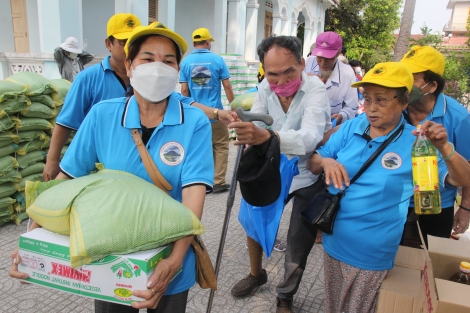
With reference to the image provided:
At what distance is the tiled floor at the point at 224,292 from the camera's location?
286cm

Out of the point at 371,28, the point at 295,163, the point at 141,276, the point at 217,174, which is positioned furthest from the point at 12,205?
the point at 371,28

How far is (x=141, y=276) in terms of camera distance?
4.17 feet

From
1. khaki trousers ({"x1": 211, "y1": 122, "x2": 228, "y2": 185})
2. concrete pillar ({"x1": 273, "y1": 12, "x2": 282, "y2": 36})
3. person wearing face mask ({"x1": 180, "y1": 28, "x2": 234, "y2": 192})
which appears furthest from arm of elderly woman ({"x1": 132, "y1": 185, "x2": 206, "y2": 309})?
concrete pillar ({"x1": 273, "y1": 12, "x2": 282, "y2": 36})

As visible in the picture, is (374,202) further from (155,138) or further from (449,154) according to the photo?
(155,138)

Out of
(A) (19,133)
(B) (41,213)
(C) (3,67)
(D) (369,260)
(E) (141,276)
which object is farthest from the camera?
(C) (3,67)

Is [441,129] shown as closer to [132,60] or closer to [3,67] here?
[132,60]

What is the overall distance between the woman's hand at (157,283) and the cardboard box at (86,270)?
0.02 meters

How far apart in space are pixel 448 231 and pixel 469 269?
3.84 ft

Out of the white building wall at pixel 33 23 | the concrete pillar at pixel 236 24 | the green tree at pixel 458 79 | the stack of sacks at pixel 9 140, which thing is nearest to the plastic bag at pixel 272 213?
the stack of sacks at pixel 9 140

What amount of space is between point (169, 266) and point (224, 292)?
6.28ft

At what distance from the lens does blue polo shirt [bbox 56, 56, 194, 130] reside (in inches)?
101

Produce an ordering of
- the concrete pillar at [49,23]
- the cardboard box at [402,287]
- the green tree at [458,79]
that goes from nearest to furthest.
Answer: the cardboard box at [402,287], the concrete pillar at [49,23], the green tree at [458,79]

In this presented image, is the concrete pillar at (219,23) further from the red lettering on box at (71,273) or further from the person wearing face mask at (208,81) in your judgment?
the red lettering on box at (71,273)

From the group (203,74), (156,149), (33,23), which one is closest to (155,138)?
(156,149)
